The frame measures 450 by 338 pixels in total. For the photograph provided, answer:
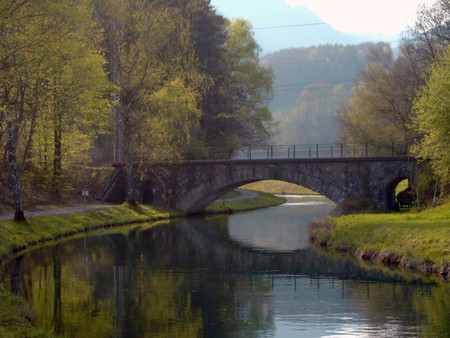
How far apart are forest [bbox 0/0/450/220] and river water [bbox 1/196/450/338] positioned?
7.38m

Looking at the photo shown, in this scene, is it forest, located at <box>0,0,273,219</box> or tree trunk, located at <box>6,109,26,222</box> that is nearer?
forest, located at <box>0,0,273,219</box>

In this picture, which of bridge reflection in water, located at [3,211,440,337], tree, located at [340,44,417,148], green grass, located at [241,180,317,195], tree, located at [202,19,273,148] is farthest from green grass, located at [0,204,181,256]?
green grass, located at [241,180,317,195]

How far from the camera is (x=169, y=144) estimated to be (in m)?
58.2

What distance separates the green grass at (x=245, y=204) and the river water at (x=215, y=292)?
25109 millimetres

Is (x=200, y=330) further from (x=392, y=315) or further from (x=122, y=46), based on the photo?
(x=122, y=46)

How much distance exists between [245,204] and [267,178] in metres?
17.1

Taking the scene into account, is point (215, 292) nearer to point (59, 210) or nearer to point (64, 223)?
point (64, 223)

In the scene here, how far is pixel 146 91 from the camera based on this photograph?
182 ft

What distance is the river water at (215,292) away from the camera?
21781mm

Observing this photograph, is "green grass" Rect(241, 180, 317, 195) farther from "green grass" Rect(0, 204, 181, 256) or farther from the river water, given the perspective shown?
the river water

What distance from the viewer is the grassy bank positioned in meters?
30.2

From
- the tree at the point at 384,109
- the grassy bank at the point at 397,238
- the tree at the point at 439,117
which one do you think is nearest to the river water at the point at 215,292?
the grassy bank at the point at 397,238

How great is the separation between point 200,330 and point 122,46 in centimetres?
3631

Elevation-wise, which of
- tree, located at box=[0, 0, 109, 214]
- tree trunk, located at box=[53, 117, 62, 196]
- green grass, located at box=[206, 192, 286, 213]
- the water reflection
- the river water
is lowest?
the river water
